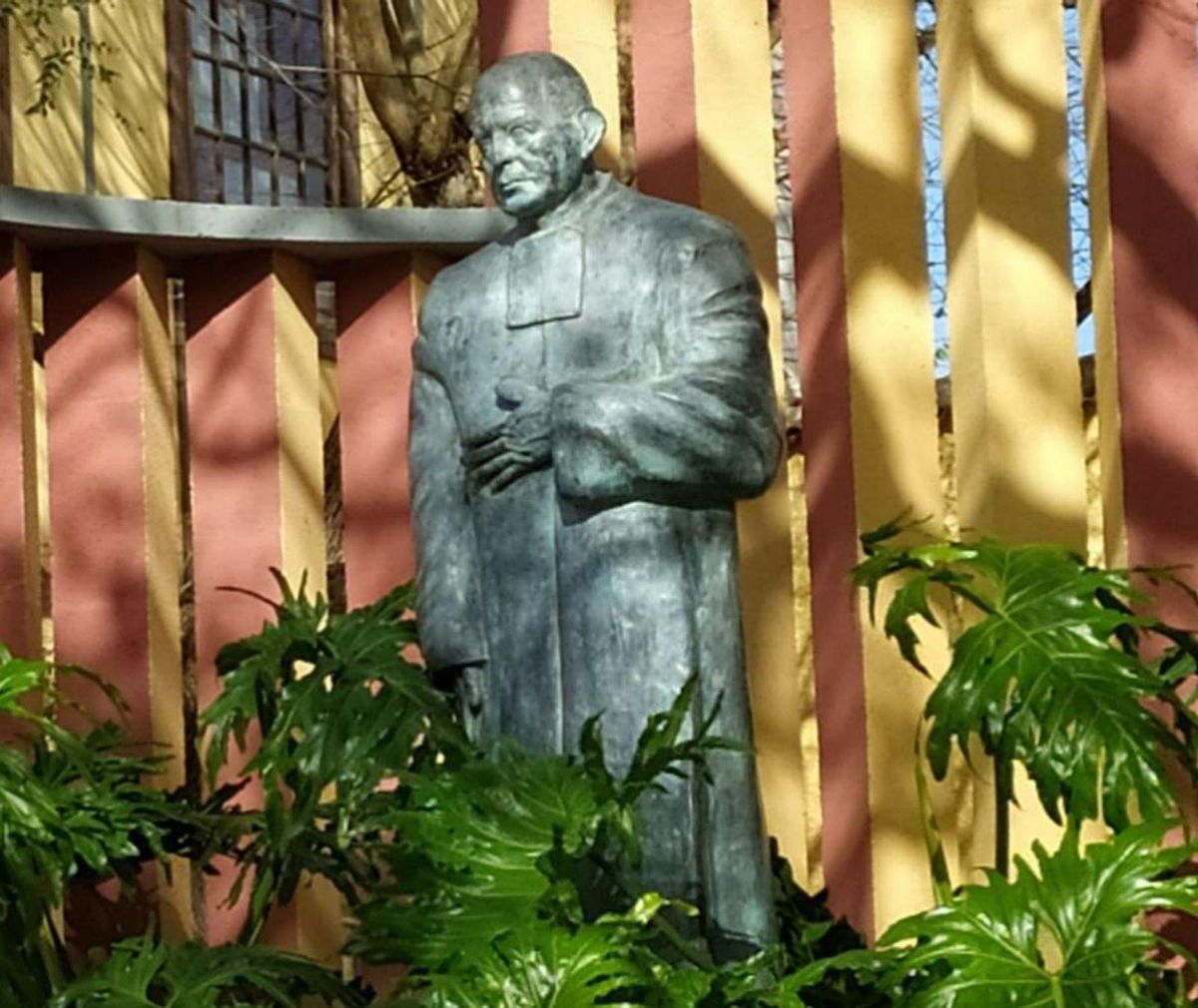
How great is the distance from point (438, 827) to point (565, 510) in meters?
0.67

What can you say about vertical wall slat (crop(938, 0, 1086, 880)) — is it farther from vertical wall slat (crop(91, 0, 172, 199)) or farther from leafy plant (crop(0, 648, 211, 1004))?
vertical wall slat (crop(91, 0, 172, 199))

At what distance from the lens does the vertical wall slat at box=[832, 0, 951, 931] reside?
26.9ft

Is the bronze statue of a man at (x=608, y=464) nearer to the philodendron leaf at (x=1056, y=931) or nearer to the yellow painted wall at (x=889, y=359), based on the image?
the philodendron leaf at (x=1056, y=931)

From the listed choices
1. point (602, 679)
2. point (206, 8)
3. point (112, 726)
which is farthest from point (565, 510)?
point (206, 8)

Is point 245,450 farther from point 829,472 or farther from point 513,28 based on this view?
point 829,472

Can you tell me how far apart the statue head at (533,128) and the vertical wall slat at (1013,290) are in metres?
2.10

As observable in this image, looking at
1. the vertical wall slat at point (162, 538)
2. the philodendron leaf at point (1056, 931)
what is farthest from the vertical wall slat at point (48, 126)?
the philodendron leaf at point (1056, 931)

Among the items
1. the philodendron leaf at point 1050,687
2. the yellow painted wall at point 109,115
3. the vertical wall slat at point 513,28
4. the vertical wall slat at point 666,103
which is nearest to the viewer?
the philodendron leaf at point 1050,687

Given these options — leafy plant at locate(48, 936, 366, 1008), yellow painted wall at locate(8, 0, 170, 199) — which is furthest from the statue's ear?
yellow painted wall at locate(8, 0, 170, 199)

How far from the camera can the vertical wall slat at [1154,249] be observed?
8.09 metres

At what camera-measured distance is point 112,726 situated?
7516 mm

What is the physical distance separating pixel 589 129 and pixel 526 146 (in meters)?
0.11

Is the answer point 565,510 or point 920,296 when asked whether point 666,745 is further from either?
point 920,296

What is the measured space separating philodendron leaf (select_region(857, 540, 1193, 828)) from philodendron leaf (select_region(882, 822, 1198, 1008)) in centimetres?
45
